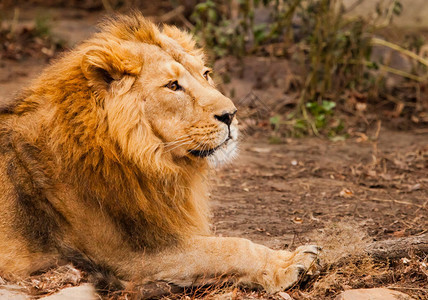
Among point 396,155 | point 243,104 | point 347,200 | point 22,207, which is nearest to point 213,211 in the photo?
point 347,200

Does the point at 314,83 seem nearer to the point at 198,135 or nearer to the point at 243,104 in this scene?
the point at 243,104

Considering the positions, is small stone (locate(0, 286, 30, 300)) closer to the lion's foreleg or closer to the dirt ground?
the lion's foreleg

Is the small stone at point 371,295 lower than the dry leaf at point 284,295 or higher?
higher

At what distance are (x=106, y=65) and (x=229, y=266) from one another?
1.37 metres

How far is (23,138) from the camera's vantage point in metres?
3.64

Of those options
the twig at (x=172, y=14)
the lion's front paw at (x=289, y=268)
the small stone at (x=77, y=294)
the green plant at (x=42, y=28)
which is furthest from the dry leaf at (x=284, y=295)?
the green plant at (x=42, y=28)

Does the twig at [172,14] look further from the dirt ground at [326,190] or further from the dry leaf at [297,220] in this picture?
the dry leaf at [297,220]

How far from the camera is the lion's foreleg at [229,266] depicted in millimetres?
3529

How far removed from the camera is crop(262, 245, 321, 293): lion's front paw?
349cm

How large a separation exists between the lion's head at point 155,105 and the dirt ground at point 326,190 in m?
0.81

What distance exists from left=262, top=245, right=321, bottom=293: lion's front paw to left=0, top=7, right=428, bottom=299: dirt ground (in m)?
0.10

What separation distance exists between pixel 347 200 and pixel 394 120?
9.52ft

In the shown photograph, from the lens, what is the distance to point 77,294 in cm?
329

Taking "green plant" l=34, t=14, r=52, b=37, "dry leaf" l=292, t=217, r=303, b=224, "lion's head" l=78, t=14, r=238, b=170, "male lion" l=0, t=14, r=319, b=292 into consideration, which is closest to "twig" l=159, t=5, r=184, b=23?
"green plant" l=34, t=14, r=52, b=37
